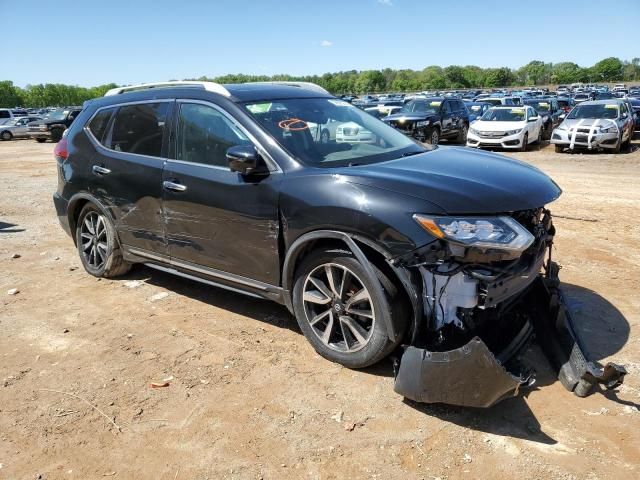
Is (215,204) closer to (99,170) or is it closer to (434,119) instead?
(99,170)

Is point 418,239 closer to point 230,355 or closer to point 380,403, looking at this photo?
point 380,403

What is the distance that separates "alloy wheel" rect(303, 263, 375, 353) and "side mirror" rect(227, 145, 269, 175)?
81 cm

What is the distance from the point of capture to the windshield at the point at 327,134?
12.7ft

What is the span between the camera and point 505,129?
1770 centimetres

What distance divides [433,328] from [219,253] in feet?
5.86

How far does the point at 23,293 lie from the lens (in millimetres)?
5305

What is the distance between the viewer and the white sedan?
1775 centimetres

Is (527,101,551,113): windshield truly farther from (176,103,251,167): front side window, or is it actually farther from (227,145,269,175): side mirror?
(227,145,269,175): side mirror

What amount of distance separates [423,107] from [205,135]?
688 inches

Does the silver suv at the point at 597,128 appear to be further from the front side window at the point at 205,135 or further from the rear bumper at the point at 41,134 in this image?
the rear bumper at the point at 41,134

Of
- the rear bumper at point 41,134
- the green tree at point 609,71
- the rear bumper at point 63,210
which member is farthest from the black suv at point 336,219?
the green tree at point 609,71

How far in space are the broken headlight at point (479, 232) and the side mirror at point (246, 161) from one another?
1218 mm

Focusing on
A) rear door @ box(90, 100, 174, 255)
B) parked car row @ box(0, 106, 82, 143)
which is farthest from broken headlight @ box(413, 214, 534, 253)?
parked car row @ box(0, 106, 82, 143)

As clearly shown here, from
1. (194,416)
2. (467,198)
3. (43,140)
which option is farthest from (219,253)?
(43,140)
